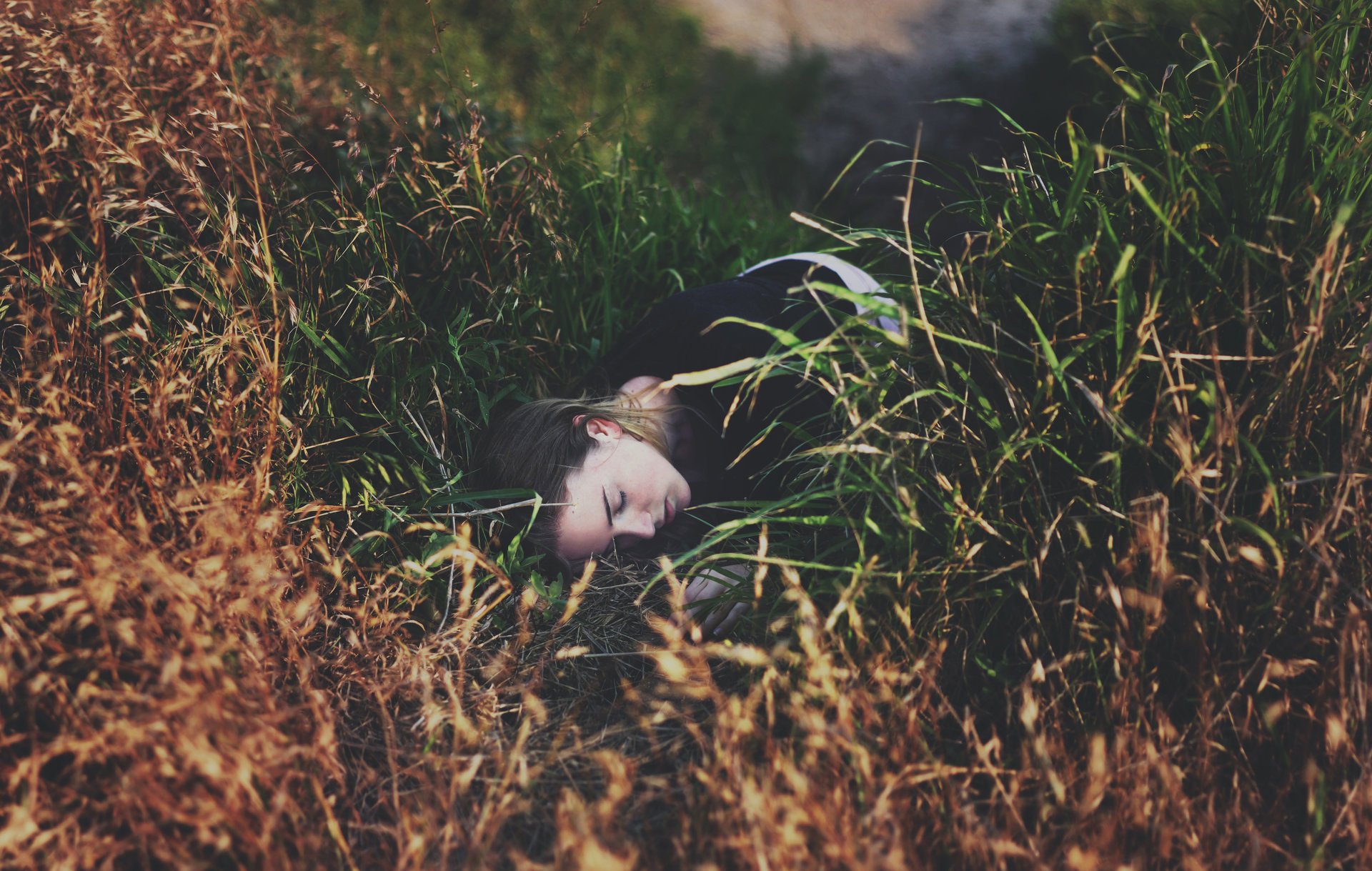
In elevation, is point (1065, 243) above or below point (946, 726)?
above

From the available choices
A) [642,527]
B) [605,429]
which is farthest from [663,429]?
[642,527]

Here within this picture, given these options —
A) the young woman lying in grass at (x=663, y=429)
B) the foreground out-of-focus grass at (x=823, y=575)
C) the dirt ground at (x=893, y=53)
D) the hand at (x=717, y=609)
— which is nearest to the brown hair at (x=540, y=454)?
the young woman lying in grass at (x=663, y=429)

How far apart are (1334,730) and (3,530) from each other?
216cm

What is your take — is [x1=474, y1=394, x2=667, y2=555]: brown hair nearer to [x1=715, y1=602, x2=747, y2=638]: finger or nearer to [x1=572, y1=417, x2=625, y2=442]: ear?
[x1=572, y1=417, x2=625, y2=442]: ear

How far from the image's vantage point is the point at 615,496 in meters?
2.26

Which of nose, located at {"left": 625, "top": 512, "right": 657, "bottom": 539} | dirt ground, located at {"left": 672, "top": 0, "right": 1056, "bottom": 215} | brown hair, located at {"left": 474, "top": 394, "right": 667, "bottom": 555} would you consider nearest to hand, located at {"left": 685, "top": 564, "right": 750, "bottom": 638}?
nose, located at {"left": 625, "top": 512, "right": 657, "bottom": 539}

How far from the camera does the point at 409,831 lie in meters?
1.29

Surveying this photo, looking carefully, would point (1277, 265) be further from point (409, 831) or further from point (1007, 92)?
point (1007, 92)

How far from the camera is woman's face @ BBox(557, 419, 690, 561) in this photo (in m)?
2.22

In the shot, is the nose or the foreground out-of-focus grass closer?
the foreground out-of-focus grass

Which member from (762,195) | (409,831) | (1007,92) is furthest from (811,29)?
(409,831)

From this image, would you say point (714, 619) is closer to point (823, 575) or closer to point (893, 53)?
point (823, 575)

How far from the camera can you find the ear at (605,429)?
Answer: 2307 millimetres

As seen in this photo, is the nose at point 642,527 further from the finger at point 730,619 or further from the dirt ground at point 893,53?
the dirt ground at point 893,53
